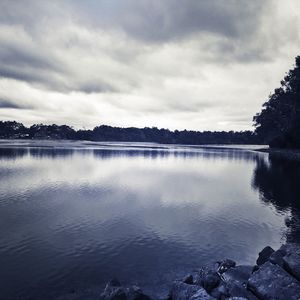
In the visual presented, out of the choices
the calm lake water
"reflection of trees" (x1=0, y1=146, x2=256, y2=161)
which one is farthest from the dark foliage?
the calm lake water

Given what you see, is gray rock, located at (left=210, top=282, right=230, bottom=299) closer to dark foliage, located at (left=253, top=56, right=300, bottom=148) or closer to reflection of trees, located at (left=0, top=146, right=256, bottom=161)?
reflection of trees, located at (left=0, top=146, right=256, bottom=161)

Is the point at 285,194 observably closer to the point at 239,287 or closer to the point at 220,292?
the point at 239,287

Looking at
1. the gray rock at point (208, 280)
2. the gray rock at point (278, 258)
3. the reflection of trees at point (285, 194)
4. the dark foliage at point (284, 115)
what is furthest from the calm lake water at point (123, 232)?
the dark foliage at point (284, 115)

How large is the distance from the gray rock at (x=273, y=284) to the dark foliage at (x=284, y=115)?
83.4 m

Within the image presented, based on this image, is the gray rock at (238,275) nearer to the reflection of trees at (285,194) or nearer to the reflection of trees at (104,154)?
the reflection of trees at (285,194)

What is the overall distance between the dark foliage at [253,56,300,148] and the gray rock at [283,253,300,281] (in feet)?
269

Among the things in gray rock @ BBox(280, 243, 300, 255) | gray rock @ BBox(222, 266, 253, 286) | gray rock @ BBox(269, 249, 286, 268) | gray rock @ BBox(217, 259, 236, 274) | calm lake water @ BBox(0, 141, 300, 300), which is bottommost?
calm lake water @ BBox(0, 141, 300, 300)

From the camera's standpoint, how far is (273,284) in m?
10.1

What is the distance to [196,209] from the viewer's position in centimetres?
2681

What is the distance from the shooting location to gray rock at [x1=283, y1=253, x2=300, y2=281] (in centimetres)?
1077

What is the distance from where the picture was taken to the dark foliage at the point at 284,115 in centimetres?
8981

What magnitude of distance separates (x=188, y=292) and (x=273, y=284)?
312 centimetres

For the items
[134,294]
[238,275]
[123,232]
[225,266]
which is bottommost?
[123,232]

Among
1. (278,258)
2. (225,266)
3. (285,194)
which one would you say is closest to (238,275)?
(225,266)
